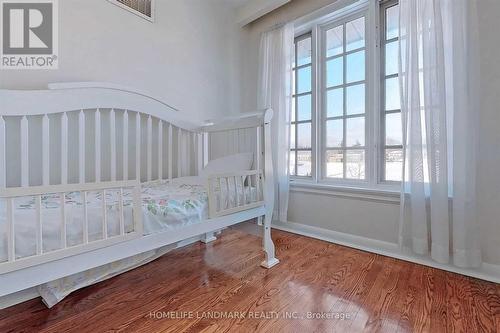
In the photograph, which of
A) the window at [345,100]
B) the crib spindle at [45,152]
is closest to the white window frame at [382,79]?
the window at [345,100]

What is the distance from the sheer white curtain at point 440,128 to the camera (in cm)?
132

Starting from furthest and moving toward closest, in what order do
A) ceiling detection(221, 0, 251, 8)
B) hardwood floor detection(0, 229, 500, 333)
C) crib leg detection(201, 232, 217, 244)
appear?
ceiling detection(221, 0, 251, 8)
crib leg detection(201, 232, 217, 244)
hardwood floor detection(0, 229, 500, 333)

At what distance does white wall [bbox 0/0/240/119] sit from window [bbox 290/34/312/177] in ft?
2.11

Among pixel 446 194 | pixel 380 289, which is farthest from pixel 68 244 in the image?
pixel 446 194

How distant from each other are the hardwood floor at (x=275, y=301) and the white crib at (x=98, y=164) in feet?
0.93

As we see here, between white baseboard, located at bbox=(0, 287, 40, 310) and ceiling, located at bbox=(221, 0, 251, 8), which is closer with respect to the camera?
white baseboard, located at bbox=(0, 287, 40, 310)

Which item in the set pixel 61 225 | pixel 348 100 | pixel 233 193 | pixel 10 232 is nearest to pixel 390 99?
pixel 348 100

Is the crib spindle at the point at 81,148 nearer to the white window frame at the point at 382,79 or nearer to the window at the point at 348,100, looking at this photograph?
the window at the point at 348,100

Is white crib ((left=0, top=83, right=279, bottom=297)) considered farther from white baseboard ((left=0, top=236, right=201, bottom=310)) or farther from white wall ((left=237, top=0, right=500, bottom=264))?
white wall ((left=237, top=0, right=500, bottom=264))

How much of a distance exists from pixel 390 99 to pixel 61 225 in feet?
6.67

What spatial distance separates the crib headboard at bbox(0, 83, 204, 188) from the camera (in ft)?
4.06

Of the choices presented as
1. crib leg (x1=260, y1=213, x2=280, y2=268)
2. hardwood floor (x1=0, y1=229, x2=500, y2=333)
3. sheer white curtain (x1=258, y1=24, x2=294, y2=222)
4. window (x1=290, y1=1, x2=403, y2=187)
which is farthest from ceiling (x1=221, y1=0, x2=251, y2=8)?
hardwood floor (x1=0, y1=229, x2=500, y2=333)

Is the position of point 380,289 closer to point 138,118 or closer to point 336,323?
point 336,323

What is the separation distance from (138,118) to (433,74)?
6.03 feet
